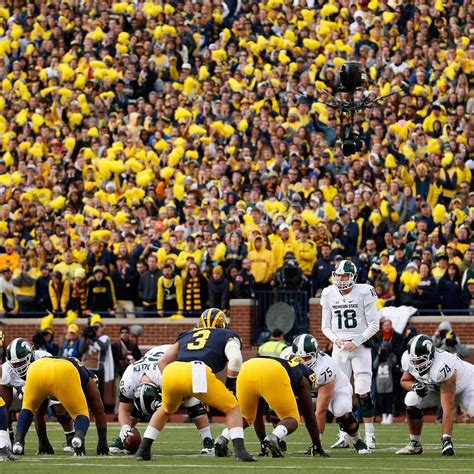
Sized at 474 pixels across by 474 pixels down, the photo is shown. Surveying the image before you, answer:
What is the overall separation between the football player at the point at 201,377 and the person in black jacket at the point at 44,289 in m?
11.1

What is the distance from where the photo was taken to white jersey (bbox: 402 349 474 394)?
575 inches

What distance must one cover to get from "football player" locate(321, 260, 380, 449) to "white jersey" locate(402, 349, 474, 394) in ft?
4.18

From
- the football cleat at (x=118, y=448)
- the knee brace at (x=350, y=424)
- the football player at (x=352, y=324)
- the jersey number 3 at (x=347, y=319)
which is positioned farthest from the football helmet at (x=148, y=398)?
the jersey number 3 at (x=347, y=319)

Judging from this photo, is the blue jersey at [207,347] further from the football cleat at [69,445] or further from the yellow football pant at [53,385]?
the football cleat at [69,445]

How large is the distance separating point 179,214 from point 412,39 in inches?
→ 211

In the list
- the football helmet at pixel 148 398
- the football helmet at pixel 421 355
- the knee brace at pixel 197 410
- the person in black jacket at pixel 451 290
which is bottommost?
the knee brace at pixel 197 410

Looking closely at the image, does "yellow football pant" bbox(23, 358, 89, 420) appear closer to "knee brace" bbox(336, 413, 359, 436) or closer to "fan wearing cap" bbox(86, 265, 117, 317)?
"knee brace" bbox(336, 413, 359, 436)

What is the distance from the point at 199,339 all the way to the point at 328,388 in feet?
6.27

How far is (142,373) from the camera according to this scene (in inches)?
601

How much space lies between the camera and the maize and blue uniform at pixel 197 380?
44.2 ft

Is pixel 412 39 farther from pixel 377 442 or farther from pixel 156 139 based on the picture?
pixel 377 442

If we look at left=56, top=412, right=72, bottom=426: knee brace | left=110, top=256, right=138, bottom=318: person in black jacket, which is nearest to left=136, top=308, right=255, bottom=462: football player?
left=56, top=412, right=72, bottom=426: knee brace

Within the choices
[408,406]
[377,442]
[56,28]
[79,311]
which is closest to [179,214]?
[79,311]

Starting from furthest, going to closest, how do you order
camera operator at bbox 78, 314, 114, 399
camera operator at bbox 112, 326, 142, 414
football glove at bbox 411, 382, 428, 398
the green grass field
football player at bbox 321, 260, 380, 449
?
camera operator at bbox 112, 326, 142, 414 → camera operator at bbox 78, 314, 114, 399 → football player at bbox 321, 260, 380, 449 → football glove at bbox 411, 382, 428, 398 → the green grass field
